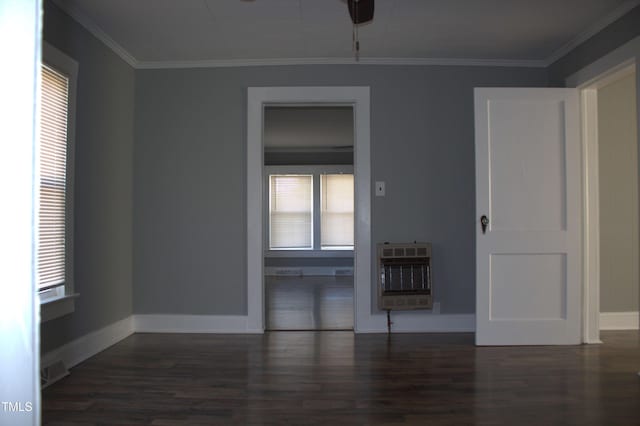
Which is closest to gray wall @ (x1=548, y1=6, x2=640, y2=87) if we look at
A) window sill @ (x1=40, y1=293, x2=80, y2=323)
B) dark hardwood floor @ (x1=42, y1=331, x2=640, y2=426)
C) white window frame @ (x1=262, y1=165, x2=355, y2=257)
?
dark hardwood floor @ (x1=42, y1=331, x2=640, y2=426)

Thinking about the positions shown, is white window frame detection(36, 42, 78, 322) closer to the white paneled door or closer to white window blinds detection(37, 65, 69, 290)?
white window blinds detection(37, 65, 69, 290)

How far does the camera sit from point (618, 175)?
440 centimetres

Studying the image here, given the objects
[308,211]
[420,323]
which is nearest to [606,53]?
[420,323]

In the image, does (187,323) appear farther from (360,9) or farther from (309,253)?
(309,253)

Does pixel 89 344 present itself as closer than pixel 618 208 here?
Yes

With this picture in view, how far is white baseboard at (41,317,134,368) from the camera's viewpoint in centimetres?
302

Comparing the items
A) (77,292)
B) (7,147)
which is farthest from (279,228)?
(7,147)

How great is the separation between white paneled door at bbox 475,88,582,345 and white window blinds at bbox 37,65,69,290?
318cm

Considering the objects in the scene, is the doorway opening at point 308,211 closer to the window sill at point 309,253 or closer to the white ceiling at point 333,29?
the window sill at point 309,253

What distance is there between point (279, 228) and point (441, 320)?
18.7 feet

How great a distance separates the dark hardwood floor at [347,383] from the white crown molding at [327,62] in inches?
100

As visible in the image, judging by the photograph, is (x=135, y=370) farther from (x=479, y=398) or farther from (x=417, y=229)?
(x=417, y=229)

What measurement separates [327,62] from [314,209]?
5.43m

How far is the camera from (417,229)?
4.23m
